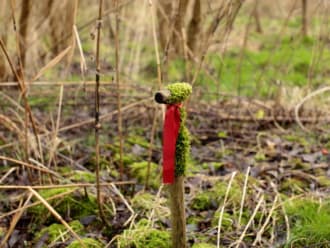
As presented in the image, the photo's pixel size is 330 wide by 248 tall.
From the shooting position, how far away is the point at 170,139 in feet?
4.84

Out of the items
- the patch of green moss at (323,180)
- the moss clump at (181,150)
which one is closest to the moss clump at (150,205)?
the moss clump at (181,150)

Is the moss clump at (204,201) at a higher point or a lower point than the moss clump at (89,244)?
higher

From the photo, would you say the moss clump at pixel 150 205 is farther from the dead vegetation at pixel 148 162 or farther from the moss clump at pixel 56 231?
the moss clump at pixel 56 231

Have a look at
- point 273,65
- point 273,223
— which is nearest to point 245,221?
point 273,223

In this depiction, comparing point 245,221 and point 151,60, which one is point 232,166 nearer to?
point 245,221

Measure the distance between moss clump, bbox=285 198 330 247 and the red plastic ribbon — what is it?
1.95 feet

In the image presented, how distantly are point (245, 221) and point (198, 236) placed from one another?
0.22m

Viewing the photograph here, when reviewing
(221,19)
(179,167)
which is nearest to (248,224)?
(179,167)

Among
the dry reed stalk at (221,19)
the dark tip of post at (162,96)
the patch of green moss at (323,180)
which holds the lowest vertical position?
the patch of green moss at (323,180)

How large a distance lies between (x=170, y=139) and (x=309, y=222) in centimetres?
71

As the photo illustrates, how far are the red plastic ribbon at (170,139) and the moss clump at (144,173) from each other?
0.93m

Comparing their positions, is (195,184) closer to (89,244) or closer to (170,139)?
(89,244)

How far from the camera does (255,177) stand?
246cm

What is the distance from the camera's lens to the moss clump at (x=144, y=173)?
243cm
